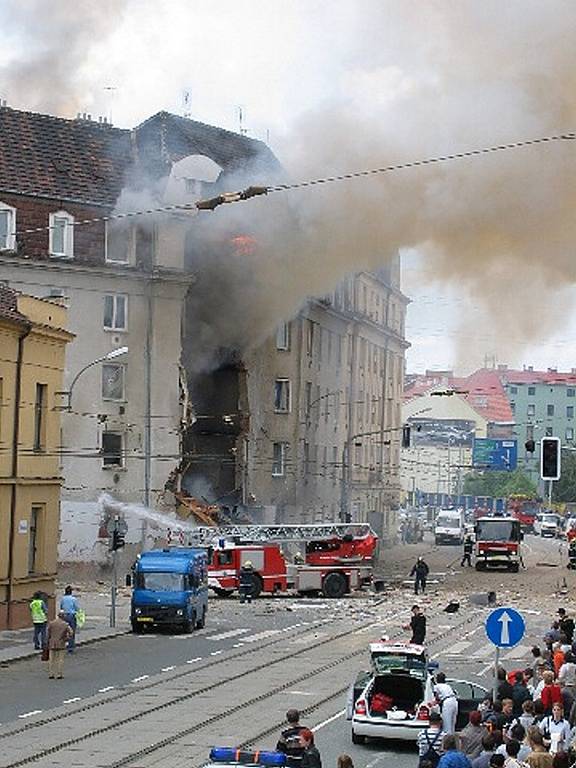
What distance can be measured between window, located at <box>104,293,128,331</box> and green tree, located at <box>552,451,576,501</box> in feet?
291

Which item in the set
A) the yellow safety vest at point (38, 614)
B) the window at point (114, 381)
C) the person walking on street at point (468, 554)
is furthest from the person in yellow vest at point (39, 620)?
the person walking on street at point (468, 554)

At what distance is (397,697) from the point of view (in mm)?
25500

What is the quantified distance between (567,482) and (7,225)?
322ft

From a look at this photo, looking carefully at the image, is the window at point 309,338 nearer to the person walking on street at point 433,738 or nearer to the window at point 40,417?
the window at point 40,417

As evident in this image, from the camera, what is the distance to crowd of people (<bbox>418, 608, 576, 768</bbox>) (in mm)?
16922

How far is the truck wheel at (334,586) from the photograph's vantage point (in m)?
59.2

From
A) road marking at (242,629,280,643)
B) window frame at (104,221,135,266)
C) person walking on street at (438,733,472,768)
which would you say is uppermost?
window frame at (104,221,135,266)

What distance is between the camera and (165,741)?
24391 mm

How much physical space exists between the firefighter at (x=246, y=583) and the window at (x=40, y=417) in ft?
44.4

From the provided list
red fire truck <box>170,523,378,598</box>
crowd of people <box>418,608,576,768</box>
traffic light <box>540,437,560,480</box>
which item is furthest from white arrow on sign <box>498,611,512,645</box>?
red fire truck <box>170,523,378,598</box>

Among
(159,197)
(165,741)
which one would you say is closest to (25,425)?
(165,741)

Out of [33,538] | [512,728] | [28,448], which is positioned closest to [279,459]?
[33,538]

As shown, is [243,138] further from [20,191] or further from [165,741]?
[165,741]

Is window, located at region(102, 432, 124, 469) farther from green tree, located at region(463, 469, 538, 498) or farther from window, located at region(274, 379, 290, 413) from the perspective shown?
green tree, located at region(463, 469, 538, 498)
